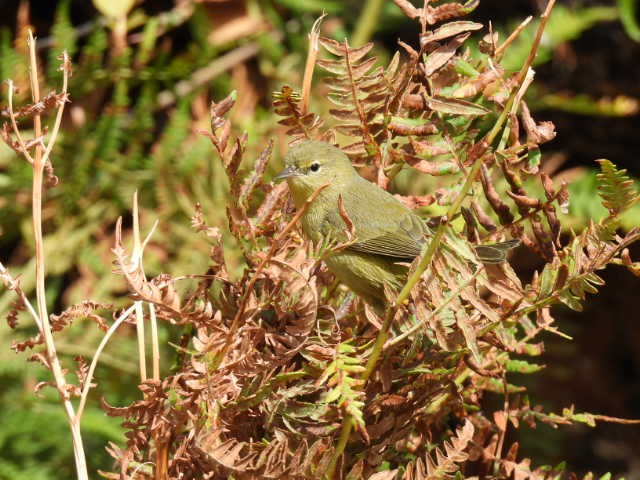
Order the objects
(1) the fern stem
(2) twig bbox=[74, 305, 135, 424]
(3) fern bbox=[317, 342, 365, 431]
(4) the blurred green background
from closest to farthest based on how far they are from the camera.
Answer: (3) fern bbox=[317, 342, 365, 431]
(2) twig bbox=[74, 305, 135, 424]
(4) the blurred green background
(1) the fern stem

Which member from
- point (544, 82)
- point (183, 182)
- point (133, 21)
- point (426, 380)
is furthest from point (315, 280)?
point (544, 82)

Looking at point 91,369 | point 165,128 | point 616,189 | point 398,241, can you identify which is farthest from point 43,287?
point 165,128

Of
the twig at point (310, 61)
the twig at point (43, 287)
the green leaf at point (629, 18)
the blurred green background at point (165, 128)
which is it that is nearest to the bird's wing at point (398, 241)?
the twig at point (310, 61)

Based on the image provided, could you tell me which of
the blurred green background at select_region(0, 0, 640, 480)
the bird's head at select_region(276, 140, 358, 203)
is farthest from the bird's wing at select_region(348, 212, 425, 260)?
the blurred green background at select_region(0, 0, 640, 480)

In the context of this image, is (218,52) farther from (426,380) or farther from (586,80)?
(426,380)

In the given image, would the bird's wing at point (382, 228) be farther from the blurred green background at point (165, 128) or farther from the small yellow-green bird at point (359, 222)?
the blurred green background at point (165, 128)

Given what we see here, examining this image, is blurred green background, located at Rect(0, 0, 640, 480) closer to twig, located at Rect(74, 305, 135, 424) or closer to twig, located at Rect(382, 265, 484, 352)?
twig, located at Rect(74, 305, 135, 424)
